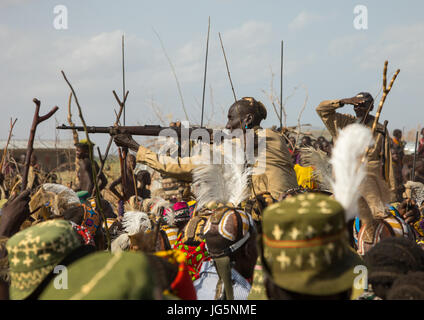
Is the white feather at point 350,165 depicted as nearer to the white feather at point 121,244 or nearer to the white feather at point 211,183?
the white feather at point 211,183

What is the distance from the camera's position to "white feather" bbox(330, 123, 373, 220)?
2006 mm

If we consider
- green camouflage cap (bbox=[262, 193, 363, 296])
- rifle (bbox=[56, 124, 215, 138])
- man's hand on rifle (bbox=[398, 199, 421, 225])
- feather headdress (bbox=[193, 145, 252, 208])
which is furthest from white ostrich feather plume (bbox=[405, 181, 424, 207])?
green camouflage cap (bbox=[262, 193, 363, 296])

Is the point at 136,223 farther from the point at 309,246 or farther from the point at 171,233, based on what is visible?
the point at 309,246

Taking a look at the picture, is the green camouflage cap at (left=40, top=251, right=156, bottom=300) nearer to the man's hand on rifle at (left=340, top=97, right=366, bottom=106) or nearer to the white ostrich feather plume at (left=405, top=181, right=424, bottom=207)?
the man's hand on rifle at (left=340, top=97, right=366, bottom=106)

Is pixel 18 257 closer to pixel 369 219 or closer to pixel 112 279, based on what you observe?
pixel 112 279

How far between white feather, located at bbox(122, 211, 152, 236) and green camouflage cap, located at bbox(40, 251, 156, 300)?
→ 10.7 ft

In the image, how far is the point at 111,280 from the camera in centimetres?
167

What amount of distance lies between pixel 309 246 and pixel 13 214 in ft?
7.51

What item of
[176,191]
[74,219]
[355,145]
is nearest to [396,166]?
[176,191]

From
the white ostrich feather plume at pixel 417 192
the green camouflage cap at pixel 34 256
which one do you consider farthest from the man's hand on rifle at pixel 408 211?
the green camouflage cap at pixel 34 256
